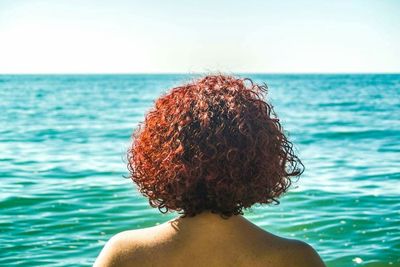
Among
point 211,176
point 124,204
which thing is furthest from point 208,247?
point 124,204

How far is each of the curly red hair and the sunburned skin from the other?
5 centimetres

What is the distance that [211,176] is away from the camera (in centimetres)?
193

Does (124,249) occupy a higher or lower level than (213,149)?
lower

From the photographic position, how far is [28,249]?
7.64 m

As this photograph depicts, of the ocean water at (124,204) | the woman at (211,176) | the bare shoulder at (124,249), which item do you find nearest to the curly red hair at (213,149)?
the woman at (211,176)

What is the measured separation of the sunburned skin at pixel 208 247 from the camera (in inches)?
76.9

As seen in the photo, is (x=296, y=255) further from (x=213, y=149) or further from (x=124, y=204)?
(x=124, y=204)

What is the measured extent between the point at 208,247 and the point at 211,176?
Answer: 0.21m

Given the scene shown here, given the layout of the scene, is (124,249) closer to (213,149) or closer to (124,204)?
(213,149)

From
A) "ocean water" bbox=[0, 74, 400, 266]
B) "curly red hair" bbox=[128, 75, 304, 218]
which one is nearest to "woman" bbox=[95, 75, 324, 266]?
"curly red hair" bbox=[128, 75, 304, 218]

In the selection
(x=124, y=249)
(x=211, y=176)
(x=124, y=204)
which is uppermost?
(x=211, y=176)

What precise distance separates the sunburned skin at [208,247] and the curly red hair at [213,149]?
0.05 m

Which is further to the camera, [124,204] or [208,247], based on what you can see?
[124,204]

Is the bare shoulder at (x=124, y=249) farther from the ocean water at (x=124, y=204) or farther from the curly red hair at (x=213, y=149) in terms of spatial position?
the ocean water at (x=124, y=204)
